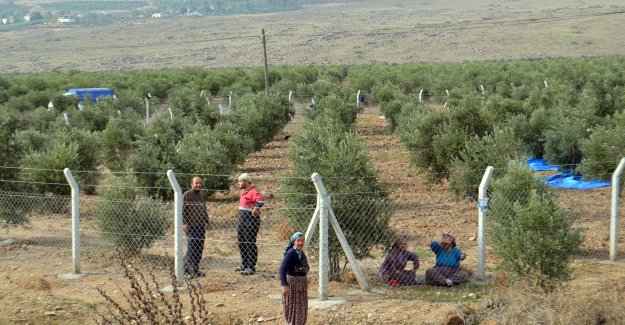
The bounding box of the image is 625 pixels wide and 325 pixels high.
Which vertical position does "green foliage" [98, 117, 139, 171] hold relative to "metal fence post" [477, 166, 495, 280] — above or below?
below

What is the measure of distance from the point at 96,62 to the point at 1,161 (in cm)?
8395

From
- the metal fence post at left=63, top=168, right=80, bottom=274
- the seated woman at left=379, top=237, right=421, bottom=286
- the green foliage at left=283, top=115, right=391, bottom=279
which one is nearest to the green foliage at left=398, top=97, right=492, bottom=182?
the green foliage at left=283, top=115, right=391, bottom=279

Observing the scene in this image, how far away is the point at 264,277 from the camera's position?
1055 centimetres

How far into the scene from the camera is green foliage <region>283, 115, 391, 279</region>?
1036 centimetres

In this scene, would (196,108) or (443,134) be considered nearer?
(443,134)

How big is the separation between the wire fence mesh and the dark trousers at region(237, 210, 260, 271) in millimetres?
44

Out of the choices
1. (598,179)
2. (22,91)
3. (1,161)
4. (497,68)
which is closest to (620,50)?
(497,68)

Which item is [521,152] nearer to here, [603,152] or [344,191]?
[603,152]

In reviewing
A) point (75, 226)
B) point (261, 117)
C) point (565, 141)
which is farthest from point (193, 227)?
point (261, 117)

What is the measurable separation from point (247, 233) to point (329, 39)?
94.9 m

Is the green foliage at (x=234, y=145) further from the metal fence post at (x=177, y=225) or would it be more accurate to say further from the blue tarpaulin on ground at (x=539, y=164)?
the metal fence post at (x=177, y=225)

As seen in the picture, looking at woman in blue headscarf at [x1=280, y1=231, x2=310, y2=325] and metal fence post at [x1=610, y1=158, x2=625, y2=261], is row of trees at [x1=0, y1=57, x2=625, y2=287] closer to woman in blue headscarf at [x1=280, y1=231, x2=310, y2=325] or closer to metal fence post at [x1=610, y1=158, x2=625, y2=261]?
metal fence post at [x1=610, y1=158, x2=625, y2=261]

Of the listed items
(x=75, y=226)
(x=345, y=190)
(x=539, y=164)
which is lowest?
(x=539, y=164)

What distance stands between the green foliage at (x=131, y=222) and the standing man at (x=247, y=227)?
56.2 inches
